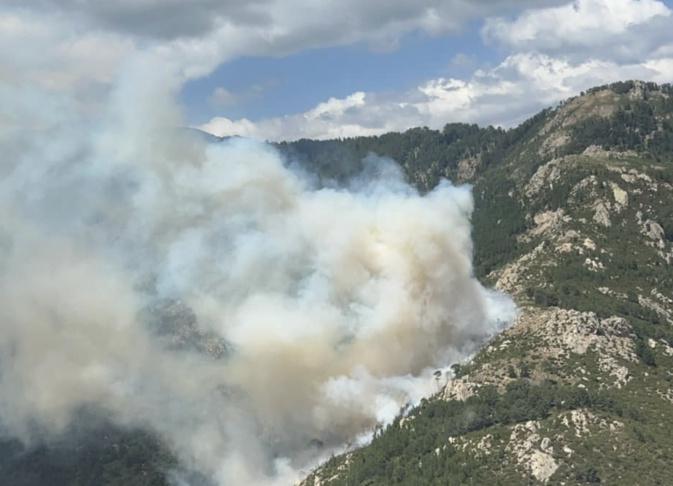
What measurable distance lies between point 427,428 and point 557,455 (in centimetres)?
3725

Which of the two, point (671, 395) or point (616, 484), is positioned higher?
point (671, 395)

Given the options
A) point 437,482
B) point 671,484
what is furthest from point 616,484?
point 437,482

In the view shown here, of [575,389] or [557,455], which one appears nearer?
[557,455]

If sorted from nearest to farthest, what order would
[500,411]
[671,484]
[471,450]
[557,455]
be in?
1. [671,484]
2. [557,455]
3. [471,450]
4. [500,411]

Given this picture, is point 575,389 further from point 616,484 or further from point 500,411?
point 616,484

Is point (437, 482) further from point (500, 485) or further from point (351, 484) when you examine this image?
point (351, 484)

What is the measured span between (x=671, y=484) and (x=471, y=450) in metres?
38.7

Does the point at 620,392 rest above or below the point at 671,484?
above

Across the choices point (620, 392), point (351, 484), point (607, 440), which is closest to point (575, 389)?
point (620, 392)

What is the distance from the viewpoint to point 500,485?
532 ft

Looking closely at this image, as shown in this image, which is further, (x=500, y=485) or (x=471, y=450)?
(x=471, y=450)

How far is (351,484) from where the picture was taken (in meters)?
185

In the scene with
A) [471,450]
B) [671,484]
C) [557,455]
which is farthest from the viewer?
[471,450]

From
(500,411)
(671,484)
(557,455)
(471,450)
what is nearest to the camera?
(671,484)
